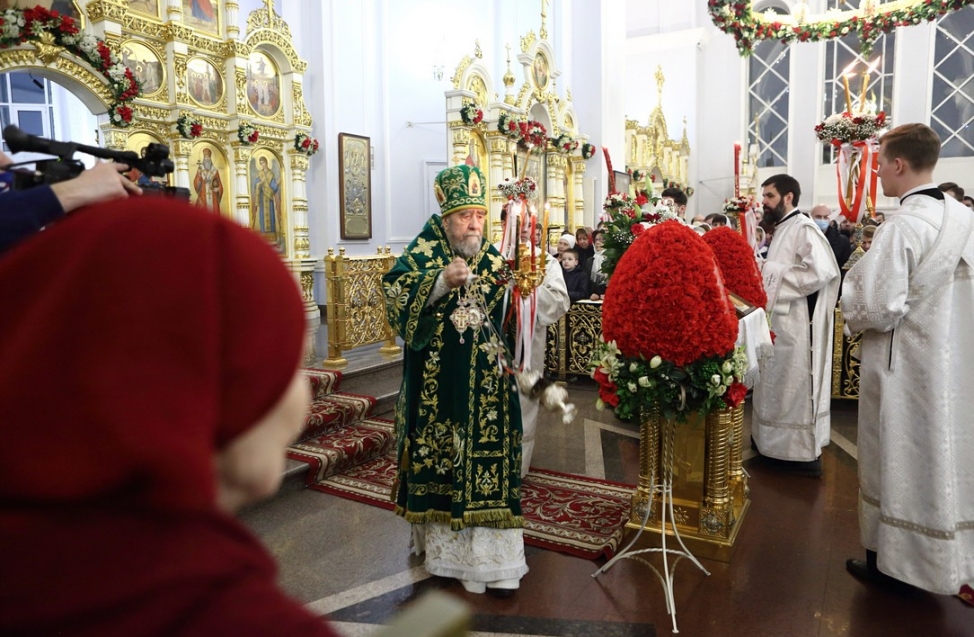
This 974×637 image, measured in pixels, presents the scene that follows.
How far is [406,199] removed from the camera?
1132 centimetres

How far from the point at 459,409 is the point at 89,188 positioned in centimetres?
214

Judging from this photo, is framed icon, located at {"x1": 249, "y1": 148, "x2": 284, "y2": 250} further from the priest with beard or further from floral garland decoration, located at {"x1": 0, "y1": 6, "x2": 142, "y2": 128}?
the priest with beard

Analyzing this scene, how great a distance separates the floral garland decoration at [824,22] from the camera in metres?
7.90

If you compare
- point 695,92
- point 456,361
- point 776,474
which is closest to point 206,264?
point 456,361

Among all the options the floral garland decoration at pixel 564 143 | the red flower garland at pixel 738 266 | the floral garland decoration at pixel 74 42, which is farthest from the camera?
the floral garland decoration at pixel 564 143

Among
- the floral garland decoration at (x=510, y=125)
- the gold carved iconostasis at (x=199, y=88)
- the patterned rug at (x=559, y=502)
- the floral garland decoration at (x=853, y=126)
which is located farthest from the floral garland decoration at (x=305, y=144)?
the floral garland decoration at (x=853, y=126)

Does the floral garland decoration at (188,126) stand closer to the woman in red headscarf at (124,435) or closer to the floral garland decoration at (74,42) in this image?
the floral garland decoration at (74,42)

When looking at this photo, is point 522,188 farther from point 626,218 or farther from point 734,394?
point 734,394

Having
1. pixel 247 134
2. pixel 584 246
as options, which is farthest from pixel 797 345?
pixel 247 134

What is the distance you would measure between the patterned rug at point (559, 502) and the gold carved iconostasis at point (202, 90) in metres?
2.80

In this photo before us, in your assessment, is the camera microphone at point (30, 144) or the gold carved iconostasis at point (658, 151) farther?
the gold carved iconostasis at point (658, 151)

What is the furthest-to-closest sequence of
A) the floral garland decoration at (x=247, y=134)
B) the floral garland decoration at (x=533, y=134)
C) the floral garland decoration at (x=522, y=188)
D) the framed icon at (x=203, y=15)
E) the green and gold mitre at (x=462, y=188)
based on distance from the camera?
the floral garland decoration at (x=533, y=134) < the floral garland decoration at (x=247, y=134) < the framed icon at (x=203, y=15) < the floral garland decoration at (x=522, y=188) < the green and gold mitre at (x=462, y=188)

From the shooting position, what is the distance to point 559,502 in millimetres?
4477

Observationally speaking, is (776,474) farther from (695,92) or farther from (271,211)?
(695,92)
